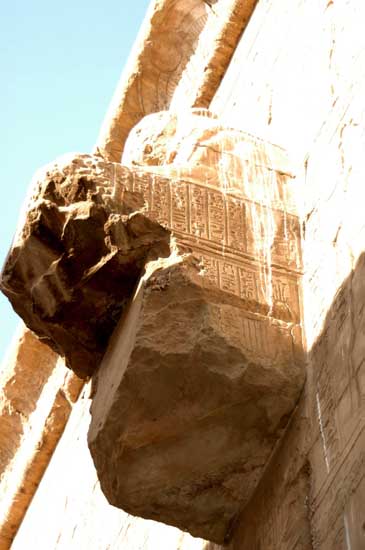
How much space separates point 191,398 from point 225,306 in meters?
0.29

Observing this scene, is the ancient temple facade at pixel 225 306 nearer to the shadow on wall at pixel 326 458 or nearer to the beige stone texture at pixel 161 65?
the shadow on wall at pixel 326 458

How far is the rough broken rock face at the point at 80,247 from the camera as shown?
3.38 metres

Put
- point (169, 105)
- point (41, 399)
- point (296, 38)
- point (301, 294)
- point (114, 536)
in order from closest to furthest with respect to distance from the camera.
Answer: point (301, 294)
point (296, 38)
point (114, 536)
point (169, 105)
point (41, 399)

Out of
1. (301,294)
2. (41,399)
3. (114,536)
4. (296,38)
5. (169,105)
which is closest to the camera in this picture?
(301,294)

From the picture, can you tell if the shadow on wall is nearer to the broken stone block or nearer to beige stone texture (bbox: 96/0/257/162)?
the broken stone block

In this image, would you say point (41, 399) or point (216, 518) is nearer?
point (216, 518)

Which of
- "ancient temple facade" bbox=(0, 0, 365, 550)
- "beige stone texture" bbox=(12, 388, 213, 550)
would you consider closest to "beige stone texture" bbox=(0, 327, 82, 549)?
"beige stone texture" bbox=(12, 388, 213, 550)

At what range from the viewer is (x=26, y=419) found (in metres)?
7.06

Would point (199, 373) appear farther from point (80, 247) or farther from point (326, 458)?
point (80, 247)

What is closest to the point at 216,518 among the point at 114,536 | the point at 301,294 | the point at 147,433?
the point at 147,433

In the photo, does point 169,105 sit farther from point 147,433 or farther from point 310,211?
point 147,433

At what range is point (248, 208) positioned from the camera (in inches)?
144

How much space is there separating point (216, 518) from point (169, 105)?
3.44m

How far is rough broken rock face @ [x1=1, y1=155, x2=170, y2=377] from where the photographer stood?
3.38 m
